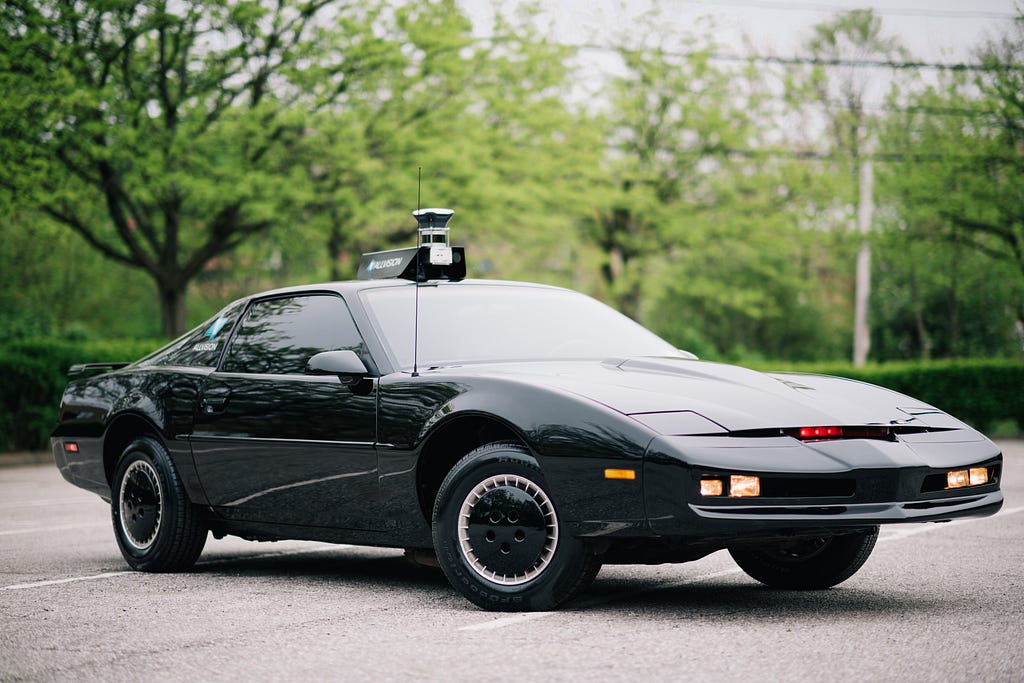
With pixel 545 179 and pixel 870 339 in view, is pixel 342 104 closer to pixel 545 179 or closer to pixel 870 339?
pixel 545 179

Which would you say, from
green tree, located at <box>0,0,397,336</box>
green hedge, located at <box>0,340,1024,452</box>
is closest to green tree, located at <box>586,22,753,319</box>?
green hedge, located at <box>0,340,1024,452</box>

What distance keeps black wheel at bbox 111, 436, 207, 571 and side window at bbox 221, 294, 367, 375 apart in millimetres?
670

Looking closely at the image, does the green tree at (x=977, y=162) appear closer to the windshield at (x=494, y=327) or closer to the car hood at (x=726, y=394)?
the windshield at (x=494, y=327)

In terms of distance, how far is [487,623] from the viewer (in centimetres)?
527

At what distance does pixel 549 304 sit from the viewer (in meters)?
6.94

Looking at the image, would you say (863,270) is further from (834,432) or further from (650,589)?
(834,432)

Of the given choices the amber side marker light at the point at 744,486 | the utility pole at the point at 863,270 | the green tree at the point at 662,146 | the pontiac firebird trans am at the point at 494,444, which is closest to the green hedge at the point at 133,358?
the utility pole at the point at 863,270

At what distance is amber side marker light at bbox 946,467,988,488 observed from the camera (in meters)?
5.40

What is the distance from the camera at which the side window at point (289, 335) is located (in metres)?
6.64

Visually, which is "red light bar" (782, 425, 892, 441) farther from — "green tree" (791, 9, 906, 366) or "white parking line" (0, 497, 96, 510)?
"green tree" (791, 9, 906, 366)

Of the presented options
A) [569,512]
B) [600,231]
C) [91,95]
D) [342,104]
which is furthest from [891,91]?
[569,512]

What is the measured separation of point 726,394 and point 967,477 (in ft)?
3.46

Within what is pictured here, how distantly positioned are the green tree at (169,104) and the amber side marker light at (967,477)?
16497 millimetres

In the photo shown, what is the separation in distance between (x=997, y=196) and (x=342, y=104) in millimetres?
13269
